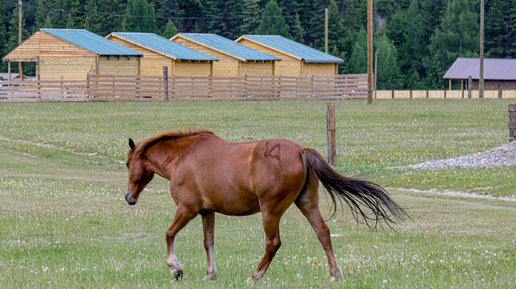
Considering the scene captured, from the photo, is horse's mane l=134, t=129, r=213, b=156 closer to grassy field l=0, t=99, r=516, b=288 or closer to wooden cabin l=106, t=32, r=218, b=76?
grassy field l=0, t=99, r=516, b=288

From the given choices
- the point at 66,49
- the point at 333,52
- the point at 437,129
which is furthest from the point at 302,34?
the point at 437,129

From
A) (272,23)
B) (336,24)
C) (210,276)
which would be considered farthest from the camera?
(336,24)

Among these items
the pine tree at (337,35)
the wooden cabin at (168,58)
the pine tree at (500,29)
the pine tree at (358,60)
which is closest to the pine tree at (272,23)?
the pine tree at (358,60)

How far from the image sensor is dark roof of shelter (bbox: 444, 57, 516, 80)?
330 feet

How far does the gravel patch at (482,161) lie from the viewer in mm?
24469

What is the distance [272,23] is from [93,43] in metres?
49.1

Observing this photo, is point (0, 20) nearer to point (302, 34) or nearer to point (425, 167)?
point (302, 34)

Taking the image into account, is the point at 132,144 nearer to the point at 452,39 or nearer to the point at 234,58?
the point at 234,58

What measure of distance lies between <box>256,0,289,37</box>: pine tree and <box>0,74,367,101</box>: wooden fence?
3963cm

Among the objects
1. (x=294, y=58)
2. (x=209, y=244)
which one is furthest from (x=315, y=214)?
(x=294, y=58)

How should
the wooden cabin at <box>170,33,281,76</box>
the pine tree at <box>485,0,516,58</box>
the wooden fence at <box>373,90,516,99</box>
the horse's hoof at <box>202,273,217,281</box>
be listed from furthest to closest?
the pine tree at <box>485,0,516,58</box> → the wooden fence at <box>373,90,516,99</box> → the wooden cabin at <box>170,33,281,76</box> → the horse's hoof at <box>202,273,217,281</box>

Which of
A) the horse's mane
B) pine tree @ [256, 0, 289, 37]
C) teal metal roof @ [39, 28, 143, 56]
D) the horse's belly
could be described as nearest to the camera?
the horse's belly

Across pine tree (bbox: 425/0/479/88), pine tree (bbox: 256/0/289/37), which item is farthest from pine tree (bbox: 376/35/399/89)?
pine tree (bbox: 256/0/289/37)

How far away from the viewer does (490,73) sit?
10212 cm
